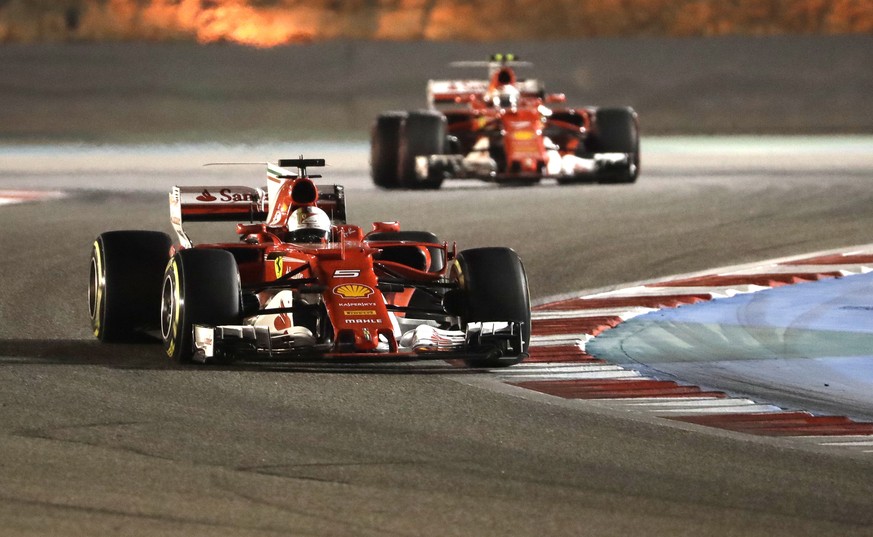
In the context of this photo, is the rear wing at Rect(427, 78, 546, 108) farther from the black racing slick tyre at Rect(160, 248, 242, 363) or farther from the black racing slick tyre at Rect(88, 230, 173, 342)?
the black racing slick tyre at Rect(160, 248, 242, 363)

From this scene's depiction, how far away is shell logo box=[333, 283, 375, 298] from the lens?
838 centimetres

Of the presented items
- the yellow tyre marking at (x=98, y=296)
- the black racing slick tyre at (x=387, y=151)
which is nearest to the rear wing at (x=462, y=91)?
the black racing slick tyre at (x=387, y=151)

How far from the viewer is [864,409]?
7.71 m

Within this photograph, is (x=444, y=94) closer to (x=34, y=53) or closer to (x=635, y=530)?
(x=34, y=53)

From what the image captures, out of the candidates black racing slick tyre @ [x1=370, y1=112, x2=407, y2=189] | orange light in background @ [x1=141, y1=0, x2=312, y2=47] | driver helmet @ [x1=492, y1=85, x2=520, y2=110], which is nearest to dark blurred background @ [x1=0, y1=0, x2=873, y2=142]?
orange light in background @ [x1=141, y1=0, x2=312, y2=47]

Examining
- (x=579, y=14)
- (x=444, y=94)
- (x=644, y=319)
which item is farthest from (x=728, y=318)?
(x=579, y=14)

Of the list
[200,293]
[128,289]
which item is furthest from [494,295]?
[128,289]

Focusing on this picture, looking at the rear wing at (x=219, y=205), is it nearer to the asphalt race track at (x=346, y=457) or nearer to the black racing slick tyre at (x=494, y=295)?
the asphalt race track at (x=346, y=457)

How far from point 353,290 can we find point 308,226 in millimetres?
942

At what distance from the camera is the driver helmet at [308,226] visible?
9.23 m

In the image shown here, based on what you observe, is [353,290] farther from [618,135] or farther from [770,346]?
[618,135]

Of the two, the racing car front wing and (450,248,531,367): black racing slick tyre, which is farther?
(450,248,531,367): black racing slick tyre

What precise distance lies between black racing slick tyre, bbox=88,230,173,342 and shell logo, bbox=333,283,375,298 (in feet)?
4.44

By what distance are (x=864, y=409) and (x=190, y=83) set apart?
70.1 feet
